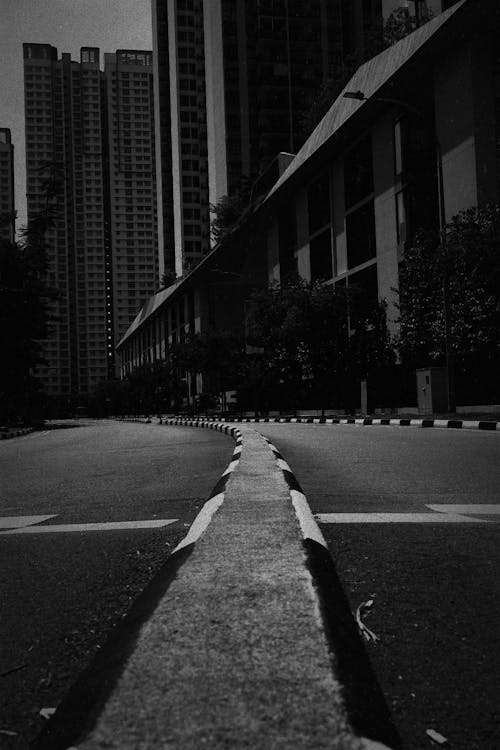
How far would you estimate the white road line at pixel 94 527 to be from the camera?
413cm

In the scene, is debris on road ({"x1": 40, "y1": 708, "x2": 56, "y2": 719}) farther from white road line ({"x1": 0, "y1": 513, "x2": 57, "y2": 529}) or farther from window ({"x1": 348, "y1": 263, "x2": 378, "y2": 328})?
window ({"x1": 348, "y1": 263, "x2": 378, "y2": 328})

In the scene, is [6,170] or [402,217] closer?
[402,217]

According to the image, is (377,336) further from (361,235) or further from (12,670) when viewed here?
(12,670)

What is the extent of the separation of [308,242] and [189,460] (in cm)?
3742

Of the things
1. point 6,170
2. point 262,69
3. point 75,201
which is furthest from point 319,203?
point 75,201

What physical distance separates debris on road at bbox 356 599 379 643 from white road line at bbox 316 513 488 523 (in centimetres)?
164

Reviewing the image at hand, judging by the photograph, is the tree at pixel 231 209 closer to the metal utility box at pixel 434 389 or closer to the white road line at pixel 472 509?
the metal utility box at pixel 434 389

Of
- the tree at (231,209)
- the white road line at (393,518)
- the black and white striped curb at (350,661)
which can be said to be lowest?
the white road line at (393,518)

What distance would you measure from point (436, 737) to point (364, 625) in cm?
75

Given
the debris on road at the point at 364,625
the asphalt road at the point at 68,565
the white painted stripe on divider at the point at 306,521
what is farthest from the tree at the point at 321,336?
the debris on road at the point at 364,625

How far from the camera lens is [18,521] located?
4.59 m

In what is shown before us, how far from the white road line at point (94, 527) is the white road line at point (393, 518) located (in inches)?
35.9

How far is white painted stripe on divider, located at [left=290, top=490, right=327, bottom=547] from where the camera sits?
2.90m

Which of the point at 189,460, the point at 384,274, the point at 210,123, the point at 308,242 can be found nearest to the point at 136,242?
the point at 210,123
